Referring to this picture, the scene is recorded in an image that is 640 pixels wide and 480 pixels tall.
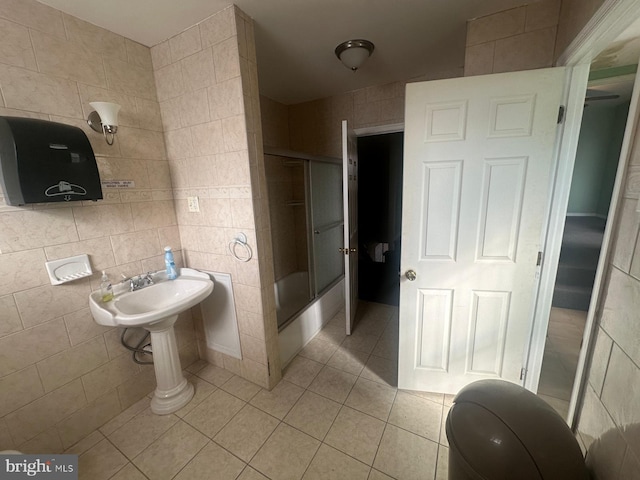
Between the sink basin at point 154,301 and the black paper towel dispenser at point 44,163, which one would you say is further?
the sink basin at point 154,301

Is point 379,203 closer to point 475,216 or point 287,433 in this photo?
point 475,216

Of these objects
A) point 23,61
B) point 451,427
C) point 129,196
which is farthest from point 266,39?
point 451,427

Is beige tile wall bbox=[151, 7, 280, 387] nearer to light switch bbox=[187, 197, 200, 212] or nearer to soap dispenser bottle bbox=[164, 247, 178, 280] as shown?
light switch bbox=[187, 197, 200, 212]

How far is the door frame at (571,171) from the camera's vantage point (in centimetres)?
78

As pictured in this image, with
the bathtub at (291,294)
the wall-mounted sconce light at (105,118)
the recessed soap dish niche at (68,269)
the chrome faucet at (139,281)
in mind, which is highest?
the wall-mounted sconce light at (105,118)

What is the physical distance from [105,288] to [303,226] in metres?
1.72

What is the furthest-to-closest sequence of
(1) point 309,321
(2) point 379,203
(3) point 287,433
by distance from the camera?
1. (2) point 379,203
2. (1) point 309,321
3. (3) point 287,433

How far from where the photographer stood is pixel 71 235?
1.35 metres

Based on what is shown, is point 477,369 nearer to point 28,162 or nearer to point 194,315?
point 194,315


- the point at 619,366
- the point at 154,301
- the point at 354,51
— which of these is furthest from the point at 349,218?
the point at 619,366

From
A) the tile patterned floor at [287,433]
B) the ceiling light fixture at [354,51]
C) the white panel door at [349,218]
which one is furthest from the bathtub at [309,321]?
the ceiling light fixture at [354,51]

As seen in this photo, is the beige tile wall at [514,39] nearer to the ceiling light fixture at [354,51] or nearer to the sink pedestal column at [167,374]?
the ceiling light fixture at [354,51]

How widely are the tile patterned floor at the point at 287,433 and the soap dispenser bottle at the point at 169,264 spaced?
0.83m

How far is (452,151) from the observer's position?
1337 millimetres
